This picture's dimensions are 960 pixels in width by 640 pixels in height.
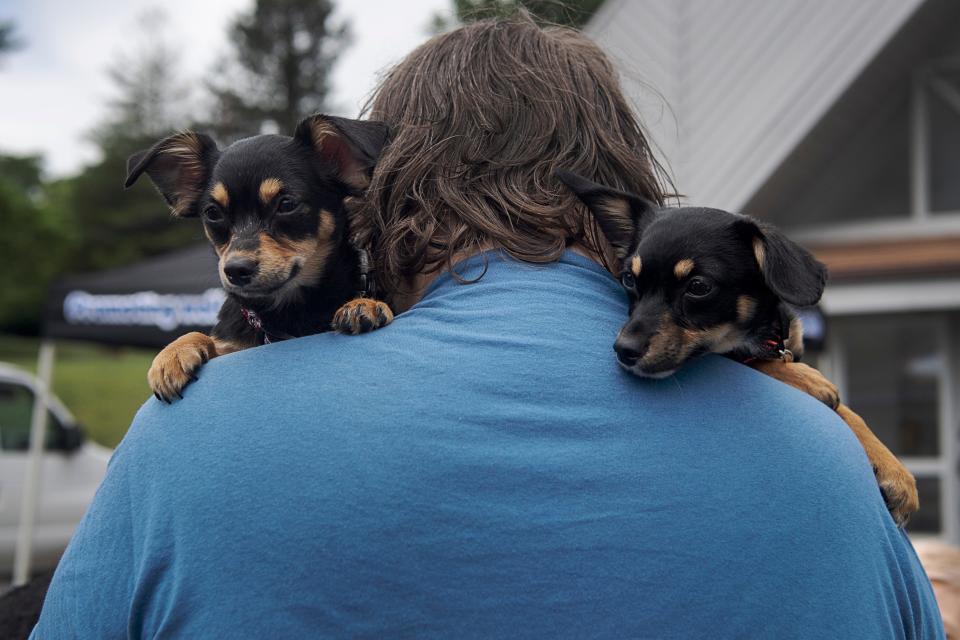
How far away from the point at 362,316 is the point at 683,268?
817 millimetres

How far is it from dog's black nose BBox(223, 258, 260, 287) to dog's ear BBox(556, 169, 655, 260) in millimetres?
945

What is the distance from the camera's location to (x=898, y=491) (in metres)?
2.19

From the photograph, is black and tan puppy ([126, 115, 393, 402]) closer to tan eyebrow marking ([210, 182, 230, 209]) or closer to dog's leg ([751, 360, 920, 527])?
tan eyebrow marking ([210, 182, 230, 209])

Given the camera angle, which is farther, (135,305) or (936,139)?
(936,139)

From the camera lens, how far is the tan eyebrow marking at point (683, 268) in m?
2.39

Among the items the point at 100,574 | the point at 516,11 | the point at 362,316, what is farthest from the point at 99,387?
the point at 100,574

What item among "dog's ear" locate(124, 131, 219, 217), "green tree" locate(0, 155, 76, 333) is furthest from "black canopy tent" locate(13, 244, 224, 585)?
"green tree" locate(0, 155, 76, 333)

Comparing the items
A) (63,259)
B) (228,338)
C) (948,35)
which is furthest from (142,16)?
(228,338)

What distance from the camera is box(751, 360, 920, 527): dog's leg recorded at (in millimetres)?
2180

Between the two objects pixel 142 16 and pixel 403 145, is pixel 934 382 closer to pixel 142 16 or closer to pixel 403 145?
pixel 403 145

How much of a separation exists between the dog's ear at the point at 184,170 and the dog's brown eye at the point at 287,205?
25 cm

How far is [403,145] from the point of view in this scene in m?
2.05

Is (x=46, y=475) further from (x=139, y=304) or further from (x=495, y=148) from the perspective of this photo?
(x=495, y=148)

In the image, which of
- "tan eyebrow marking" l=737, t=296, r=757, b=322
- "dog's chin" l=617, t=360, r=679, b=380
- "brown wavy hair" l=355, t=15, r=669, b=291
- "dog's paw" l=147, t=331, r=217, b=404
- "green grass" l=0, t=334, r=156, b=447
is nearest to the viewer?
"dog's chin" l=617, t=360, r=679, b=380
